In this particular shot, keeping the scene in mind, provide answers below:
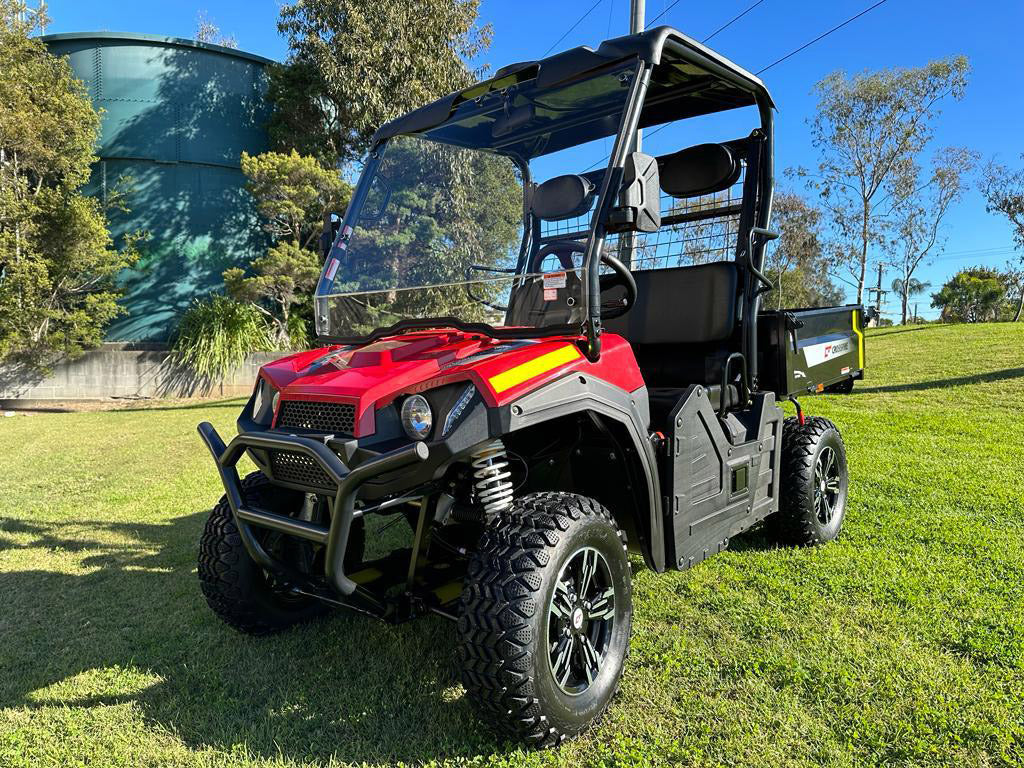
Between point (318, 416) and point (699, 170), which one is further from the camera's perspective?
point (699, 170)

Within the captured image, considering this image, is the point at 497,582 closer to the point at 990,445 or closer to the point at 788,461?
the point at 788,461

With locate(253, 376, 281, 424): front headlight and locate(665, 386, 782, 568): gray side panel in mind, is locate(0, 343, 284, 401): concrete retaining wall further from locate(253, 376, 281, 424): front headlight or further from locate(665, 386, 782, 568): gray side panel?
locate(665, 386, 782, 568): gray side panel

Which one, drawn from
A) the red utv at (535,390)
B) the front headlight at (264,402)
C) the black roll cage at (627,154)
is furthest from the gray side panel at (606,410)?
the front headlight at (264,402)

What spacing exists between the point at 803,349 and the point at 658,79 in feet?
5.44

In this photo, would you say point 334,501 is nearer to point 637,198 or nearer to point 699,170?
point 637,198

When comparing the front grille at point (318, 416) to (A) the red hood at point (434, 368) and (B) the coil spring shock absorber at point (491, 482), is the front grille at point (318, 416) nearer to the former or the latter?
(A) the red hood at point (434, 368)

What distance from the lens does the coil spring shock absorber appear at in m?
2.48

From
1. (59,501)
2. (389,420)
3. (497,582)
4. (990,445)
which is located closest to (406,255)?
(389,420)

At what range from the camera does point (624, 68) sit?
2828mm

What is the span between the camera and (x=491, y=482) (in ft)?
8.34

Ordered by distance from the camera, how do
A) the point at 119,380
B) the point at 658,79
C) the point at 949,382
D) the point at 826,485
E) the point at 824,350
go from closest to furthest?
the point at 658,79, the point at 824,350, the point at 826,485, the point at 949,382, the point at 119,380

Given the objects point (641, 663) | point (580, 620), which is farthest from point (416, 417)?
point (641, 663)

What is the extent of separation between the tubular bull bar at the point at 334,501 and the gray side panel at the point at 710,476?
1237 mm

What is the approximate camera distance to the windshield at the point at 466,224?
2938 mm
